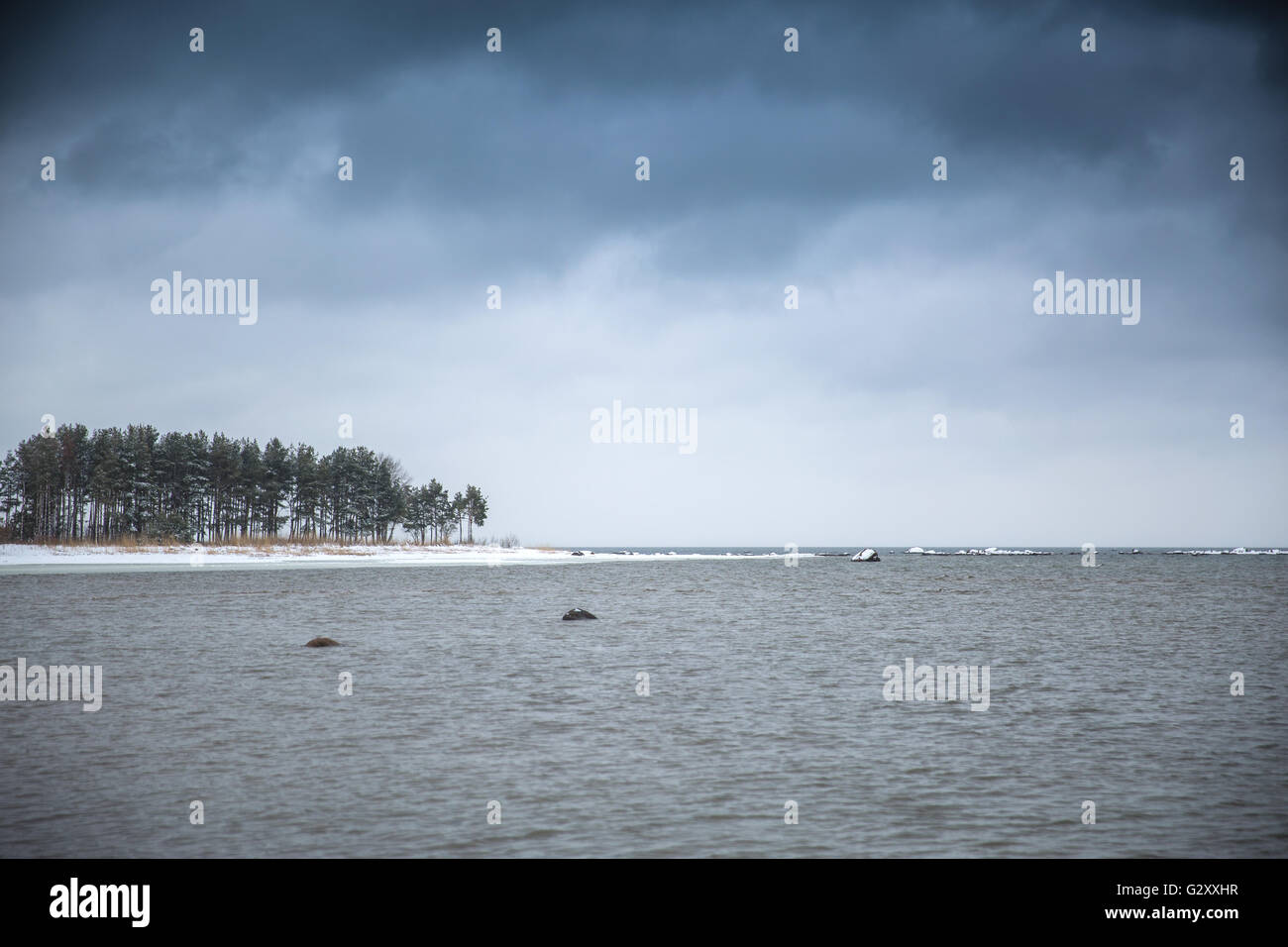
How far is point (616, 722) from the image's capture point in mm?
17797

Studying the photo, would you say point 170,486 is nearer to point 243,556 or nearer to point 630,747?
point 243,556

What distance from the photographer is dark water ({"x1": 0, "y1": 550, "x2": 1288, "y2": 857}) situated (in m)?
10.9

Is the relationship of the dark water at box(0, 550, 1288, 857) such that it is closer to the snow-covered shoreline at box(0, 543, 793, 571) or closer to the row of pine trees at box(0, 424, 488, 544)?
the snow-covered shoreline at box(0, 543, 793, 571)

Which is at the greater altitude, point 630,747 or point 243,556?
point 630,747

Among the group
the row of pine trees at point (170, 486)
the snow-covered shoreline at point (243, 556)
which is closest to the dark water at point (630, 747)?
the snow-covered shoreline at point (243, 556)

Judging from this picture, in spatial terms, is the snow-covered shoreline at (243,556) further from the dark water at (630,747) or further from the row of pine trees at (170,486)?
the dark water at (630,747)

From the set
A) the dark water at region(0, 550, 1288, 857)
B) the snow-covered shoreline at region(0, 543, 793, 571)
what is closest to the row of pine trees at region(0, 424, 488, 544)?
the snow-covered shoreline at region(0, 543, 793, 571)

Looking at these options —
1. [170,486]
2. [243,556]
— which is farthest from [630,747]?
[170,486]

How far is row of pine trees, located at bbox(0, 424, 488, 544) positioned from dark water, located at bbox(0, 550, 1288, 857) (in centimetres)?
11072

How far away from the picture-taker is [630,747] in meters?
15.6

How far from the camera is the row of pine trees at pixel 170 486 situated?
5148 inches

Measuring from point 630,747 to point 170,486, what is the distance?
145780 mm

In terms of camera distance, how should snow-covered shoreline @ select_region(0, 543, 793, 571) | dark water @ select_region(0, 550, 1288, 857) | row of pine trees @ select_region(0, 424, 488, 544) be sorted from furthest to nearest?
1. row of pine trees @ select_region(0, 424, 488, 544)
2. snow-covered shoreline @ select_region(0, 543, 793, 571)
3. dark water @ select_region(0, 550, 1288, 857)
